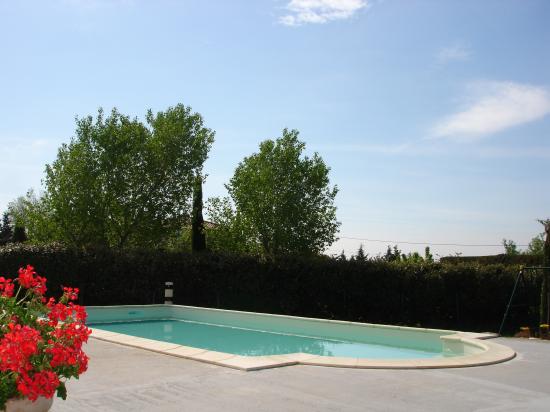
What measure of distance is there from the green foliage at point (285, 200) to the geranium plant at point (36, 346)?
62.8 ft

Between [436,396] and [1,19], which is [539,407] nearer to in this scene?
[436,396]

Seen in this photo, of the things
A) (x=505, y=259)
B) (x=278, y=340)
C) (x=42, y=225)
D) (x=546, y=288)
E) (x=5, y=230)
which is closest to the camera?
(x=546, y=288)

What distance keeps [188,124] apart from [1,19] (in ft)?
44.3

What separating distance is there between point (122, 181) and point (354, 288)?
34.6ft

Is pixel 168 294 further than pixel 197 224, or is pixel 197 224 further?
pixel 197 224

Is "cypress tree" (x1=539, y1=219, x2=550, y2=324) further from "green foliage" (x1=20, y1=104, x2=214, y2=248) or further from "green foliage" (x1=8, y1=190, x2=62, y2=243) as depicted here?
"green foliage" (x1=8, y1=190, x2=62, y2=243)

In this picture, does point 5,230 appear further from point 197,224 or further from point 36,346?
point 36,346

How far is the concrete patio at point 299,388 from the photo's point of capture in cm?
598

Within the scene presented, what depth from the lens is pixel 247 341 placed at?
1509 cm

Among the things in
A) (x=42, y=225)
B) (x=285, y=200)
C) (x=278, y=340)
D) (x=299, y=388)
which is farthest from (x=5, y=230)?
(x=299, y=388)

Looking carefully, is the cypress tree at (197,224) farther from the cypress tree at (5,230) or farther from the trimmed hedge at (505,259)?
the cypress tree at (5,230)

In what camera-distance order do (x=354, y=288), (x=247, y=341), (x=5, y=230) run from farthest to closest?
(x=5, y=230), (x=354, y=288), (x=247, y=341)

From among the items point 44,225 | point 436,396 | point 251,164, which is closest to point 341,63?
point 436,396

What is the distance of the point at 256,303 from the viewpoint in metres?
21.8
